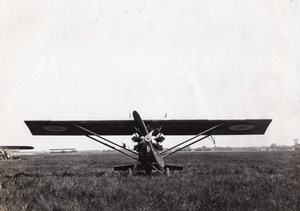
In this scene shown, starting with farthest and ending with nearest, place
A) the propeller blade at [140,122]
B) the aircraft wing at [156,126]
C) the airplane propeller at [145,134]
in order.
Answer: the aircraft wing at [156,126], the propeller blade at [140,122], the airplane propeller at [145,134]

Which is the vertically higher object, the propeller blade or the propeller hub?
the propeller blade

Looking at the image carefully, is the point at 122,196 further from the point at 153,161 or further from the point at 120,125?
the point at 120,125

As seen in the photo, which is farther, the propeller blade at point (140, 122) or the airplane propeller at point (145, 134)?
the propeller blade at point (140, 122)

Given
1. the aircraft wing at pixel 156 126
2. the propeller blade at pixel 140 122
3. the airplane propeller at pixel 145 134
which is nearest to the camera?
Result: the airplane propeller at pixel 145 134

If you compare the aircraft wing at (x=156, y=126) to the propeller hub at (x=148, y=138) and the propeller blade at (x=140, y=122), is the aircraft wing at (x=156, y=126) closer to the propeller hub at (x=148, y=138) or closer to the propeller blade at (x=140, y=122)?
the propeller blade at (x=140, y=122)

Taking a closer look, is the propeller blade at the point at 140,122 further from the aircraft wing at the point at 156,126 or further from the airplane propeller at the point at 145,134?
the aircraft wing at the point at 156,126

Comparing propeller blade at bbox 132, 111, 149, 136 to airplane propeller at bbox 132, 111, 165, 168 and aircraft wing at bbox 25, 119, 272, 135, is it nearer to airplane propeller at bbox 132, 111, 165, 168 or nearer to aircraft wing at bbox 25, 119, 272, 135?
airplane propeller at bbox 132, 111, 165, 168

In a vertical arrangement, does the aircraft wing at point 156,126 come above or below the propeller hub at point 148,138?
above

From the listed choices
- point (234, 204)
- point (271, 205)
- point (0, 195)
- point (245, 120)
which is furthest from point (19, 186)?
point (245, 120)
